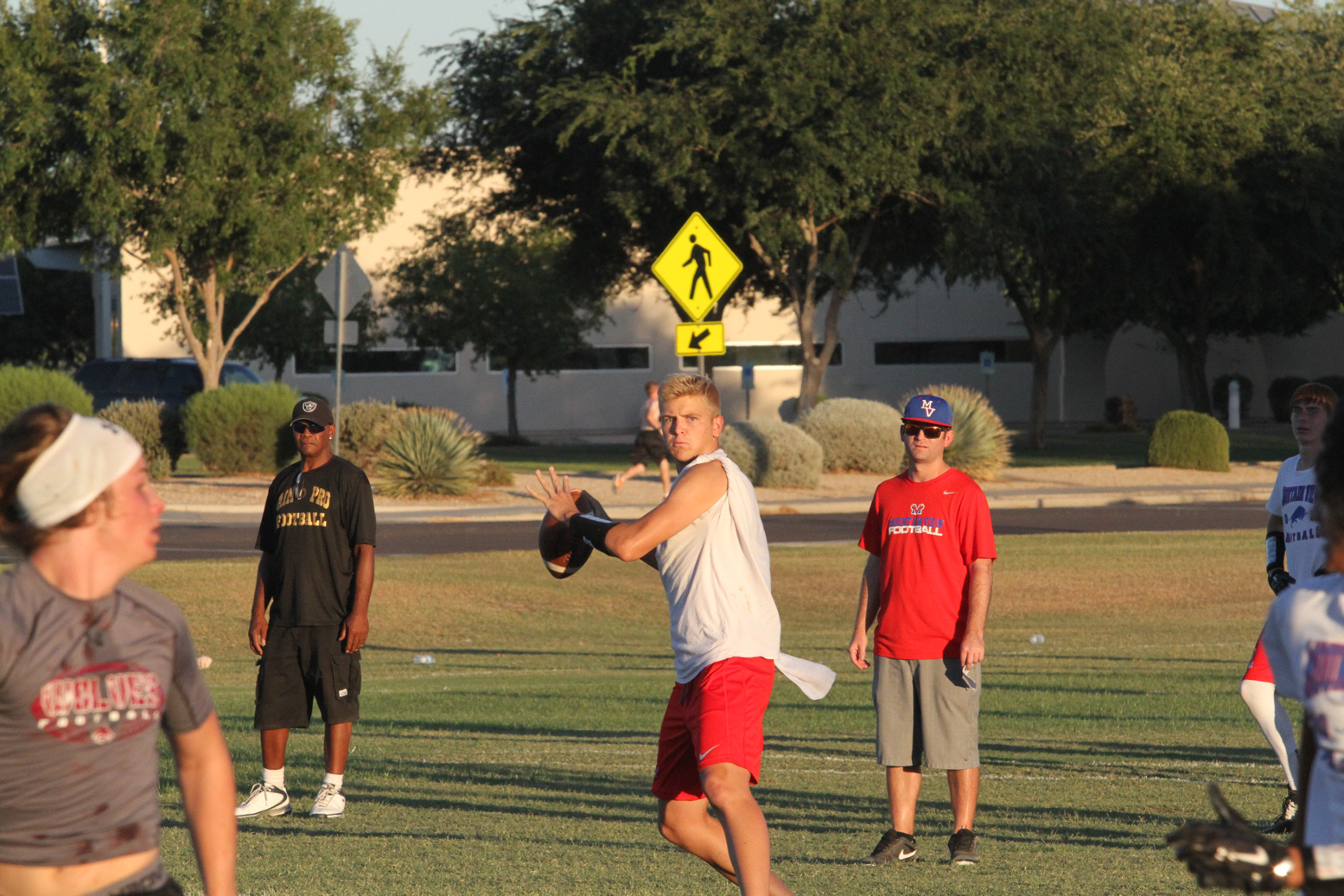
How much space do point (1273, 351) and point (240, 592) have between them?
58.2 m

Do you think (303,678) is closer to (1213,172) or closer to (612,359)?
(1213,172)

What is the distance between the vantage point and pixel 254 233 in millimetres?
30531

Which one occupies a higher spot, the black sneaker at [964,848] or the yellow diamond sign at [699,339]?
the yellow diamond sign at [699,339]

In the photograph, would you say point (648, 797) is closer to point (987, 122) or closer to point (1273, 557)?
point (1273, 557)

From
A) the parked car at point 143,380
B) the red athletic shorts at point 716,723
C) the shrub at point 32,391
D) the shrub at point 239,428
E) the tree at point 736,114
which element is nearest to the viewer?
the red athletic shorts at point 716,723

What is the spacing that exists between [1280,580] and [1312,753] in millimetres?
4401

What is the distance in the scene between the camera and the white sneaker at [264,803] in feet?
24.6

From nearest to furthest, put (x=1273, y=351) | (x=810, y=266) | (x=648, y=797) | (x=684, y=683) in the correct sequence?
(x=684, y=683) → (x=648, y=797) → (x=810, y=266) → (x=1273, y=351)

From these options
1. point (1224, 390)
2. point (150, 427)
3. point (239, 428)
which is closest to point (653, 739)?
point (239, 428)

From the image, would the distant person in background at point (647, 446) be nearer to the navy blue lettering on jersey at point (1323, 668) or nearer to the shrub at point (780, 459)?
the shrub at point (780, 459)

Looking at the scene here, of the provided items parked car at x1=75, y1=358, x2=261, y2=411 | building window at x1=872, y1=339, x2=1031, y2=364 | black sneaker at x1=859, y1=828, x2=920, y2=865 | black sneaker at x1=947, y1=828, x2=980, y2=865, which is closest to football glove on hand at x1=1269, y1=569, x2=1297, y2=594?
black sneaker at x1=947, y1=828, x2=980, y2=865

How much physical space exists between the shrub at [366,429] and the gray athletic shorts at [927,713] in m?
22.4

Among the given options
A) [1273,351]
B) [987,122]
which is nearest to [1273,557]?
[987,122]

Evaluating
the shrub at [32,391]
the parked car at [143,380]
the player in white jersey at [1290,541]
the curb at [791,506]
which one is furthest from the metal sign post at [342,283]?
the player in white jersey at [1290,541]
